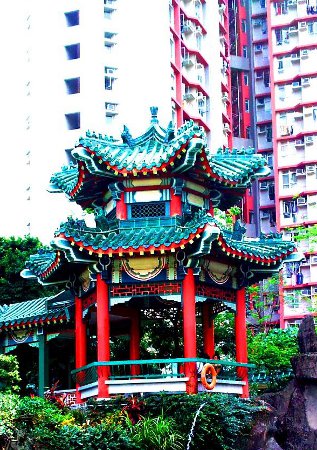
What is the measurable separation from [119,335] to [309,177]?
39.7 meters

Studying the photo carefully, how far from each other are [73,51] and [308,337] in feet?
147

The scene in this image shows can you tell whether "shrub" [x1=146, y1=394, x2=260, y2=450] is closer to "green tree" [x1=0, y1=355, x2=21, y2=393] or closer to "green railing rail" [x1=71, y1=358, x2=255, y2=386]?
"green railing rail" [x1=71, y1=358, x2=255, y2=386]

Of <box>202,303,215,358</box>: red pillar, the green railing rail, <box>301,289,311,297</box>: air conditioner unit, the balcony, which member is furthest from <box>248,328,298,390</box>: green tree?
the balcony

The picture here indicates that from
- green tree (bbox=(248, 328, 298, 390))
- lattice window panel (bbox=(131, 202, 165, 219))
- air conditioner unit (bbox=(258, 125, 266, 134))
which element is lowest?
green tree (bbox=(248, 328, 298, 390))

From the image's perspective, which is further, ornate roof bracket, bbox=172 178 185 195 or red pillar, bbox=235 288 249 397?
red pillar, bbox=235 288 249 397

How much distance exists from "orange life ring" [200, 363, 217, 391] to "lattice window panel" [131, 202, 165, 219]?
15.2ft

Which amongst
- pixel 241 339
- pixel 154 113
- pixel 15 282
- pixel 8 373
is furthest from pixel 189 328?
pixel 15 282

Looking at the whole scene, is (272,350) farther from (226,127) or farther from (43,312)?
(226,127)

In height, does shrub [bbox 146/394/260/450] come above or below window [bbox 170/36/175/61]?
below

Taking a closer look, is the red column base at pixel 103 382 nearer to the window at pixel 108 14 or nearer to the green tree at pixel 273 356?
the green tree at pixel 273 356

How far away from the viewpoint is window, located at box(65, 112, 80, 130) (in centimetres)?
6359

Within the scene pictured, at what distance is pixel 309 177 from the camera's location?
6725 cm

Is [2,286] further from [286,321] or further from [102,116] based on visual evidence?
[286,321]

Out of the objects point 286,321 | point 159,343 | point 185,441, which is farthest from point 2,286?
point 286,321
